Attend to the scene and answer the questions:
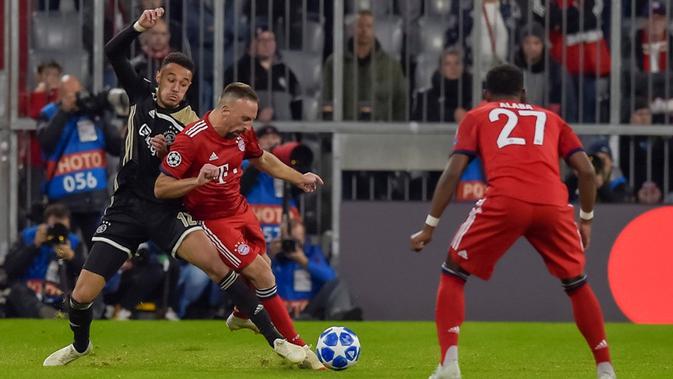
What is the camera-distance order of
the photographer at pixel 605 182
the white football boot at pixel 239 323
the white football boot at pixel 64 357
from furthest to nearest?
1. the photographer at pixel 605 182
2. the white football boot at pixel 239 323
3. the white football boot at pixel 64 357

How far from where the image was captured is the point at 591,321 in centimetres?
855

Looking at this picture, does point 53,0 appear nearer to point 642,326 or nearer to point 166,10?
point 166,10

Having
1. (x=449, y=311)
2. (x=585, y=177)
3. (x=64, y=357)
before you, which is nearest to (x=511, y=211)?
(x=585, y=177)

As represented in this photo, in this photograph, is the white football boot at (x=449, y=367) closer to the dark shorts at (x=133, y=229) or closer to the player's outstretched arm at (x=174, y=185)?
the player's outstretched arm at (x=174, y=185)

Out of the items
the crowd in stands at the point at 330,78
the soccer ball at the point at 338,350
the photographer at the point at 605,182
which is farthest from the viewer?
the photographer at the point at 605,182

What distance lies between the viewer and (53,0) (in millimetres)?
15906

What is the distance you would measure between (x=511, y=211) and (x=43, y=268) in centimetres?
756

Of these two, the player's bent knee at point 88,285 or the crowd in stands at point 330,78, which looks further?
the crowd in stands at point 330,78

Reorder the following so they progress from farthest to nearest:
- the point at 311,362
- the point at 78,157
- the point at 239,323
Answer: the point at 78,157 < the point at 239,323 < the point at 311,362

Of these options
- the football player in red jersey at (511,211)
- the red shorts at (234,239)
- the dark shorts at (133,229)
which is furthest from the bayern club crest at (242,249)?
the football player in red jersey at (511,211)

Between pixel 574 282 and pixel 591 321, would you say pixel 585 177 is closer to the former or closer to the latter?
pixel 574 282

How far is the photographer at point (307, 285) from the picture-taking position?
1497 centimetres

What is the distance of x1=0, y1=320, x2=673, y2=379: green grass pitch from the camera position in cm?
970

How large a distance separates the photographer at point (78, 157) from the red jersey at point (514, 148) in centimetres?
732
